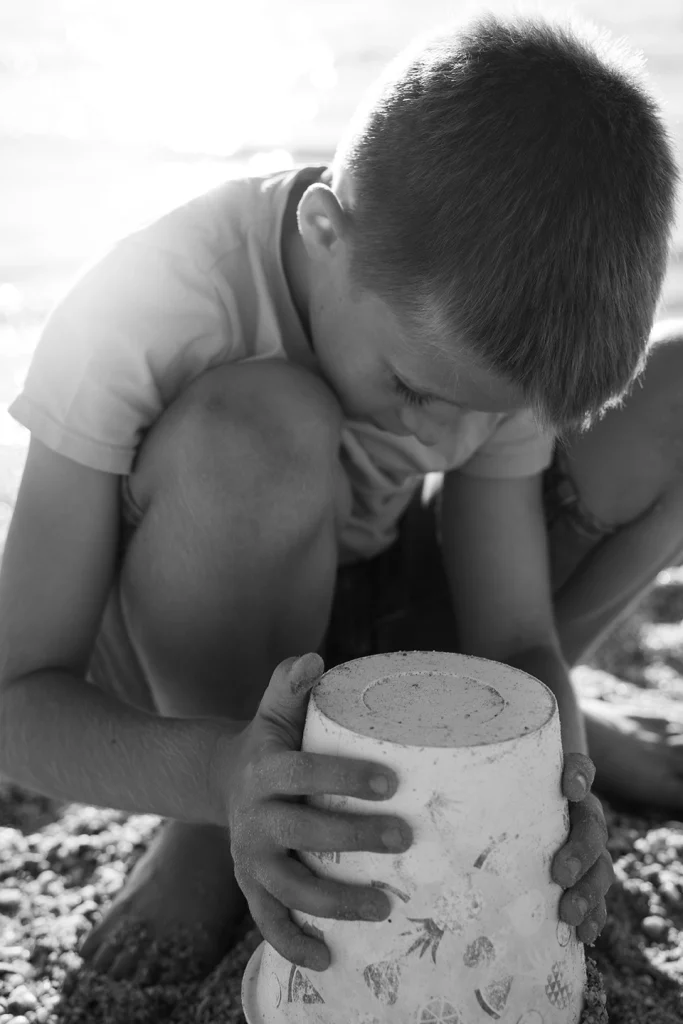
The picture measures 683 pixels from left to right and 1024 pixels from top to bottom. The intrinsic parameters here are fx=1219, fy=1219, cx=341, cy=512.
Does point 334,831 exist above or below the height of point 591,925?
above

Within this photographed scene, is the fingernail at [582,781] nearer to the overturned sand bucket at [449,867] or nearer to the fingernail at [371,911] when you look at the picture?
the overturned sand bucket at [449,867]

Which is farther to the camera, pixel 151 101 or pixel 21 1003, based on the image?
pixel 151 101

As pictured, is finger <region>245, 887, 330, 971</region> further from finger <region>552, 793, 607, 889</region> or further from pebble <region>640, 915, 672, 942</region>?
pebble <region>640, 915, 672, 942</region>

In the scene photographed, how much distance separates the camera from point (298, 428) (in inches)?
54.7

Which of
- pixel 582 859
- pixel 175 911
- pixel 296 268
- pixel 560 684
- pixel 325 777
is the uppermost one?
pixel 296 268

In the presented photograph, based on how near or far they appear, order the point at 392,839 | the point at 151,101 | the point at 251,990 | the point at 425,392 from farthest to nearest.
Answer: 1. the point at 151,101
2. the point at 425,392
3. the point at 251,990
4. the point at 392,839

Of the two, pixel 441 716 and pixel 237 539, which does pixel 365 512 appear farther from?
pixel 441 716

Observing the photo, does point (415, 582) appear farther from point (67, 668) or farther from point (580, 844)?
point (580, 844)

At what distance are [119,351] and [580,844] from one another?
742mm

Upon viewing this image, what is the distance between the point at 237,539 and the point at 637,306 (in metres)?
0.50

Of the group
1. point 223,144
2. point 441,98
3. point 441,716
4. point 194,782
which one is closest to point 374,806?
point 441,716

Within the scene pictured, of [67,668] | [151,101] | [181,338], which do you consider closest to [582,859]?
[67,668]

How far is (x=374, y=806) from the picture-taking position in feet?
3.57

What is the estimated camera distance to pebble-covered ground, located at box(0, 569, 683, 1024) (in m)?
1.42
